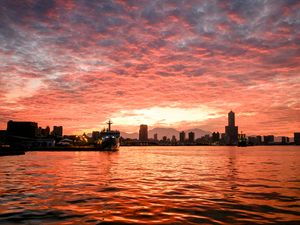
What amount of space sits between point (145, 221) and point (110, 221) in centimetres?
169

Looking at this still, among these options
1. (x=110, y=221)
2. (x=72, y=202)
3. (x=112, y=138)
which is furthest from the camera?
(x=112, y=138)

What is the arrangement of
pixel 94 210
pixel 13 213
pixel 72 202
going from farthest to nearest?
pixel 72 202
pixel 94 210
pixel 13 213

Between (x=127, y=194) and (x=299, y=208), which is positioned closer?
(x=299, y=208)

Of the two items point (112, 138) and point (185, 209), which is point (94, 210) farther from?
point (112, 138)

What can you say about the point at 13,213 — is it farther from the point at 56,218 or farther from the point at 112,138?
the point at 112,138

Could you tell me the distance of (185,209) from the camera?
1645cm

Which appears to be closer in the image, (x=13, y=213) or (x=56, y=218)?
(x=56, y=218)

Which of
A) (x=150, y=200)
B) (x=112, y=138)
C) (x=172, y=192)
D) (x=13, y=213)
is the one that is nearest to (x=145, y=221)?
(x=150, y=200)

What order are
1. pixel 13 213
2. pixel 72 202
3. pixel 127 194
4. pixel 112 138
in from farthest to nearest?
pixel 112 138 < pixel 127 194 < pixel 72 202 < pixel 13 213

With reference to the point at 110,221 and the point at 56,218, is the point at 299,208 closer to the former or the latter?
the point at 110,221

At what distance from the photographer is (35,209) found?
16.1 meters

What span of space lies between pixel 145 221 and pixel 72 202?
679 cm

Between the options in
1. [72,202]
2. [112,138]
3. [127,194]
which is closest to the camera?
[72,202]

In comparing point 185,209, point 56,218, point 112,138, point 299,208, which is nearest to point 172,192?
point 185,209
